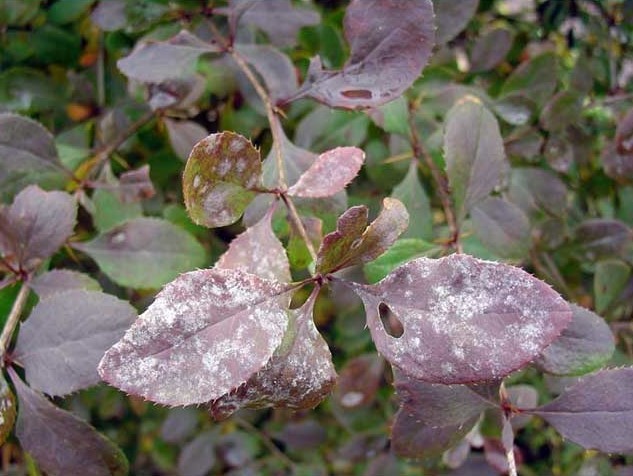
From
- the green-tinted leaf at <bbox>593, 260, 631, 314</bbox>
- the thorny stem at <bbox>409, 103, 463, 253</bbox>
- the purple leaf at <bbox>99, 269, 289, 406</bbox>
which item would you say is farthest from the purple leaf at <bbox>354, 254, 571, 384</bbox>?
the green-tinted leaf at <bbox>593, 260, 631, 314</bbox>

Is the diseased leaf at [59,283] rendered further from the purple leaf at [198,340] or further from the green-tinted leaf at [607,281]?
the green-tinted leaf at [607,281]

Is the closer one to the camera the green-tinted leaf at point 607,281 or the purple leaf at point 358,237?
the purple leaf at point 358,237

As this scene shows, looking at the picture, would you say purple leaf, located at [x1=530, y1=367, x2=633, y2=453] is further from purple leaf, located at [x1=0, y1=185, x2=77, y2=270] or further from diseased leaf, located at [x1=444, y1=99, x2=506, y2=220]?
purple leaf, located at [x1=0, y1=185, x2=77, y2=270]

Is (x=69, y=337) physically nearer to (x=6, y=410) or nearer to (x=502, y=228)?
(x=6, y=410)

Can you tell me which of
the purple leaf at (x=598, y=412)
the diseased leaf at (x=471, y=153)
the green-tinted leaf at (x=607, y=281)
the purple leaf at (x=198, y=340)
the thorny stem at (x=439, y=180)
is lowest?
the green-tinted leaf at (x=607, y=281)

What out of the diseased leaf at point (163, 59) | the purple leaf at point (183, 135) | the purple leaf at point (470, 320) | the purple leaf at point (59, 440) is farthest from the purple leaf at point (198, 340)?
the purple leaf at point (183, 135)

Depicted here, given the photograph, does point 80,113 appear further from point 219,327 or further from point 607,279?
point 607,279

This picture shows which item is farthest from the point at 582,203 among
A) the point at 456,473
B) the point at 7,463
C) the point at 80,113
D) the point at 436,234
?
the point at 7,463
